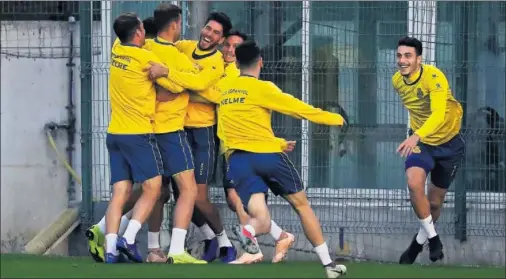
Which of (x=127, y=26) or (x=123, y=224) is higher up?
(x=127, y=26)

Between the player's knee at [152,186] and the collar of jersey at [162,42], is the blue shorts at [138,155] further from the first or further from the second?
the collar of jersey at [162,42]

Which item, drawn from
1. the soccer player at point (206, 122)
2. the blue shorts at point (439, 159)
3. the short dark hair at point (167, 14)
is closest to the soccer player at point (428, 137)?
the blue shorts at point (439, 159)

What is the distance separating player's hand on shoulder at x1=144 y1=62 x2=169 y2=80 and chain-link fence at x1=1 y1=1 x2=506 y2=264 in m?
2.49

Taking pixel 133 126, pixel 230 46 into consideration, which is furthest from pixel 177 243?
pixel 230 46

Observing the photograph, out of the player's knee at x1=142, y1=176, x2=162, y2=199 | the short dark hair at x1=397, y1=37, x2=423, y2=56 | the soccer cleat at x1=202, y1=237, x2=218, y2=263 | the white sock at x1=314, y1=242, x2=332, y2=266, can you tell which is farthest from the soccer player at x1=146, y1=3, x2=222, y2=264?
the short dark hair at x1=397, y1=37, x2=423, y2=56

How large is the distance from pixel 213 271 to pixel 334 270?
34.0 inches

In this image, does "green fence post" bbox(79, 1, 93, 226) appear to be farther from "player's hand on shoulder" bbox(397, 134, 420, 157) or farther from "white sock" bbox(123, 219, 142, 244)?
"player's hand on shoulder" bbox(397, 134, 420, 157)

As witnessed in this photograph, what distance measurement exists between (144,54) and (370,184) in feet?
11.7

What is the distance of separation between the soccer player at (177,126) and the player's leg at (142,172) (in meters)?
0.18

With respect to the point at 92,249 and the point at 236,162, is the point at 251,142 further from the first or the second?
the point at 92,249

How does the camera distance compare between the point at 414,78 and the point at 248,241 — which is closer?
the point at 248,241

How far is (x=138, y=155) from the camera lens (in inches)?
432

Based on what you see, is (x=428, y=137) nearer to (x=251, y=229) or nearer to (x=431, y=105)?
(x=431, y=105)

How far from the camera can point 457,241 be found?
1351 centimetres
